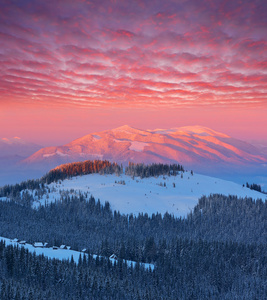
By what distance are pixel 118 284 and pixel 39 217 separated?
8558 centimetres

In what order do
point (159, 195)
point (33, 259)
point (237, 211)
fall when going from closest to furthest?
point (33, 259)
point (237, 211)
point (159, 195)

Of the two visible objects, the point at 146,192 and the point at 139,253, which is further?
the point at 146,192

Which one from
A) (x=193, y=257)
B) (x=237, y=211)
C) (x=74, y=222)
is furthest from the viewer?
(x=237, y=211)

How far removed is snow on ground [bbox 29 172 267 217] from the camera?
478 feet

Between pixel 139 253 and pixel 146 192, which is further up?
pixel 146 192

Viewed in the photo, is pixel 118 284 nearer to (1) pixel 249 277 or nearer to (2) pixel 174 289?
(2) pixel 174 289

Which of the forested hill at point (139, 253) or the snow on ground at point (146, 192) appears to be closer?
the forested hill at point (139, 253)

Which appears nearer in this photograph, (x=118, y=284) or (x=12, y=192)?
(x=118, y=284)

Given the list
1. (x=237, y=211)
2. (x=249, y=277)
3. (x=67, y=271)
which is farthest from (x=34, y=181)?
(x=249, y=277)

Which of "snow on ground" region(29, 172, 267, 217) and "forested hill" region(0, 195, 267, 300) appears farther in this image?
"snow on ground" region(29, 172, 267, 217)

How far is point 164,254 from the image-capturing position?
248ft

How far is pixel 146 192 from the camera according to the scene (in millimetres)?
166375

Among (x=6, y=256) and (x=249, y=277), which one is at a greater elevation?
(x=6, y=256)

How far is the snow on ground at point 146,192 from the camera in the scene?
14562cm
